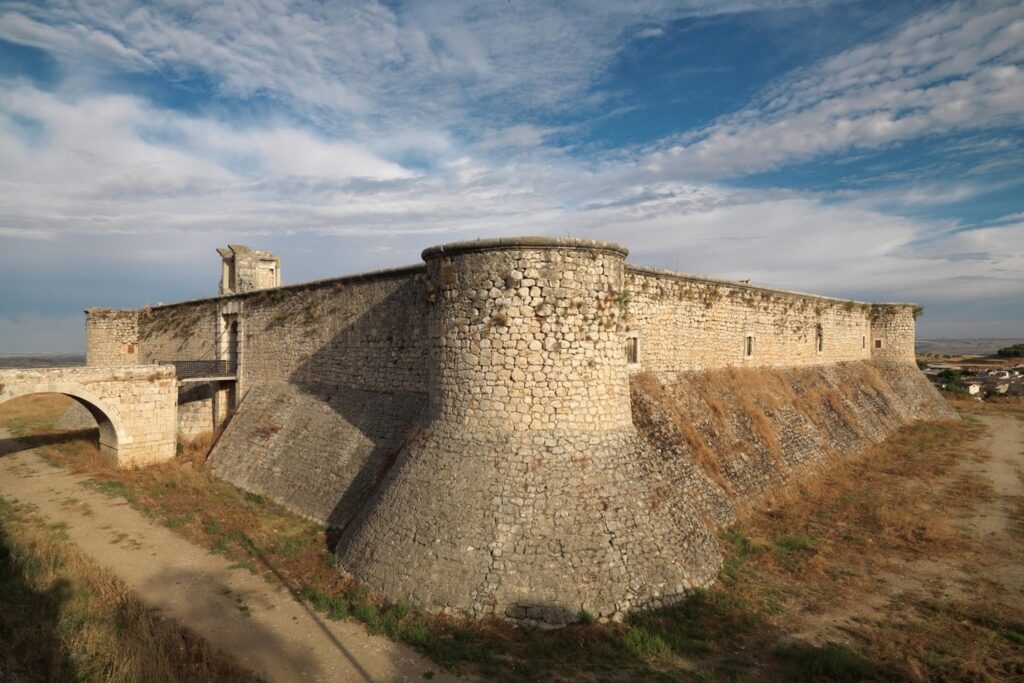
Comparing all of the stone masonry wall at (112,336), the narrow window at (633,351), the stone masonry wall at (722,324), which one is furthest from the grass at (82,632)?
the stone masonry wall at (112,336)

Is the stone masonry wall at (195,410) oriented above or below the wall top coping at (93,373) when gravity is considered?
below

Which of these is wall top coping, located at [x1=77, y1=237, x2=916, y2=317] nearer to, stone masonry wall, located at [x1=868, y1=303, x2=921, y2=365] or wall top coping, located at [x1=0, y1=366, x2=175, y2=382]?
stone masonry wall, located at [x1=868, y1=303, x2=921, y2=365]

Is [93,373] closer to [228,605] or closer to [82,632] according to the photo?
[228,605]

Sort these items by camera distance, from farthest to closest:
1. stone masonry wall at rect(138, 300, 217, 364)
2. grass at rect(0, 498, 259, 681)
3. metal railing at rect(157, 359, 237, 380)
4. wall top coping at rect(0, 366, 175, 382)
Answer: stone masonry wall at rect(138, 300, 217, 364), metal railing at rect(157, 359, 237, 380), wall top coping at rect(0, 366, 175, 382), grass at rect(0, 498, 259, 681)

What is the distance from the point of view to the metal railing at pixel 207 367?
68.8ft

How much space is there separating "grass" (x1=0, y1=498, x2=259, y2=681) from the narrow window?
10886mm

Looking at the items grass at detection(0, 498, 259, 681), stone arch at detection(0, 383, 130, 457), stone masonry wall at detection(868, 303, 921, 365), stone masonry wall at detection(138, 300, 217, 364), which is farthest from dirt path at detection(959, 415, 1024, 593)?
stone masonry wall at detection(138, 300, 217, 364)

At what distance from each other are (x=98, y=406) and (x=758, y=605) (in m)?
20.0

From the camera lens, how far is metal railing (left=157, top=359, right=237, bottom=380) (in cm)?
2098

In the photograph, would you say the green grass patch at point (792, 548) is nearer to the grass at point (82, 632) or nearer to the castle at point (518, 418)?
the castle at point (518, 418)

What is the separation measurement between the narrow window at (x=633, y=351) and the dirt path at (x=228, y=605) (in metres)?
9.17

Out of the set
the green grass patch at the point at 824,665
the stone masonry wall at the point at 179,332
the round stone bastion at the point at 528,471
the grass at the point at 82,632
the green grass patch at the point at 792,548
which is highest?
the stone masonry wall at the point at 179,332

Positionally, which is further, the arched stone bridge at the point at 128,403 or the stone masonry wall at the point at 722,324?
the arched stone bridge at the point at 128,403

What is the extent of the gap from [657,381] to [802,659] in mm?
7897
